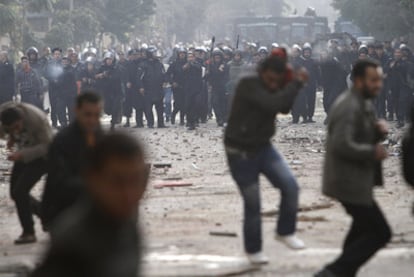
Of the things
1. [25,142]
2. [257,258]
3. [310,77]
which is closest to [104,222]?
Answer: [257,258]

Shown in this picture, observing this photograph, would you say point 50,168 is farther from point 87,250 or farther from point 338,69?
point 338,69

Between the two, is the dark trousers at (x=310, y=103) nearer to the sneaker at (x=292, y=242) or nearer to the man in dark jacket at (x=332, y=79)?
the man in dark jacket at (x=332, y=79)

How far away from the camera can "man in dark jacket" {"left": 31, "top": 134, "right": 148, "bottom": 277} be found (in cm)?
304

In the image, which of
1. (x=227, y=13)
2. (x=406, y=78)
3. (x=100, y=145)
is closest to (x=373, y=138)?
(x=100, y=145)

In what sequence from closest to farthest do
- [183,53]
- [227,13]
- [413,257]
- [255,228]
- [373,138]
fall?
[373,138], [255,228], [413,257], [183,53], [227,13]

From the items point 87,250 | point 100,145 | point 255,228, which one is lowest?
point 255,228

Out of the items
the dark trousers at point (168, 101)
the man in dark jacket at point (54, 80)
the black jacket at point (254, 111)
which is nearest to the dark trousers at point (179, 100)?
the dark trousers at point (168, 101)

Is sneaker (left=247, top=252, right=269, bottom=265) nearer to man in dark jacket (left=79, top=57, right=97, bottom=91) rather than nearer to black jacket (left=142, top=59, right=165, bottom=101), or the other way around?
black jacket (left=142, top=59, right=165, bottom=101)

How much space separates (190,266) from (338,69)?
1807cm

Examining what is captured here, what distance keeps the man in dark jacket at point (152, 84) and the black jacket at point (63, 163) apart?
18.4 meters

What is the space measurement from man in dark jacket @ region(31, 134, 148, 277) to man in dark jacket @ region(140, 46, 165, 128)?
22.0 meters

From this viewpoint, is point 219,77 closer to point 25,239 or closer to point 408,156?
point 25,239

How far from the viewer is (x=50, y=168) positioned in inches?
271

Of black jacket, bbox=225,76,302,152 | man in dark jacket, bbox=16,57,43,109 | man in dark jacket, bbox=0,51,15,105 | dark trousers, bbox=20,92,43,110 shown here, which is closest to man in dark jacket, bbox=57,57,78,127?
man in dark jacket, bbox=16,57,43,109
